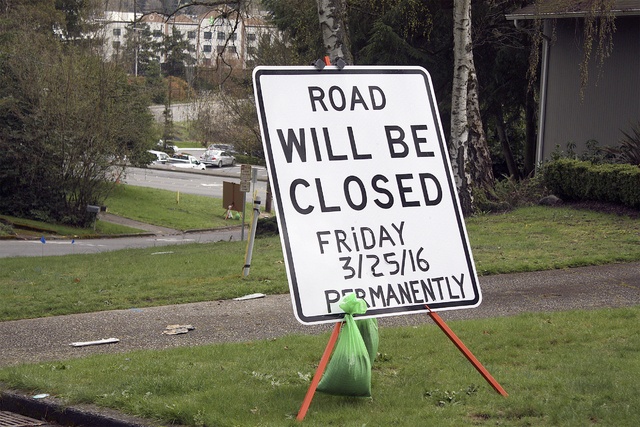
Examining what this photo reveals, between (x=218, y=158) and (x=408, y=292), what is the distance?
232ft

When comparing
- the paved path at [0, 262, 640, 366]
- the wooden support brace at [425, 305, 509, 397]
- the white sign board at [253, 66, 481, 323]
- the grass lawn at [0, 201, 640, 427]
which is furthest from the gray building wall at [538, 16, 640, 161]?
the wooden support brace at [425, 305, 509, 397]

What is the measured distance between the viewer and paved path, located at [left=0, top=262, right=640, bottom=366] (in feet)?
26.5

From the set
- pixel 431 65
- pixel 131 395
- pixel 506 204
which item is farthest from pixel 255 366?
pixel 431 65

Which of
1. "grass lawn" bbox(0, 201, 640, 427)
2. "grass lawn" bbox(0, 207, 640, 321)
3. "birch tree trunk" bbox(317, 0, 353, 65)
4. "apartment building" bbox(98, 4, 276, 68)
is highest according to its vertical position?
"apartment building" bbox(98, 4, 276, 68)

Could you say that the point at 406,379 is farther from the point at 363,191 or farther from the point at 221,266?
the point at 221,266

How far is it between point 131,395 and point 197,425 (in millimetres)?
826

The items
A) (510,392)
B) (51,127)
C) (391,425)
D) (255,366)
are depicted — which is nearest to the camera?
(391,425)

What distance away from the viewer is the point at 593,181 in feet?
55.9

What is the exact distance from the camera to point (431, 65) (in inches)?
987

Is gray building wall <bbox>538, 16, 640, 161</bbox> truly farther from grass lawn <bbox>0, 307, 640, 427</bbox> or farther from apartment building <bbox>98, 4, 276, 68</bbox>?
grass lawn <bbox>0, 307, 640, 427</bbox>

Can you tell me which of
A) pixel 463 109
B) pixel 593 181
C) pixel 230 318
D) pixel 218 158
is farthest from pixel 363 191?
pixel 218 158

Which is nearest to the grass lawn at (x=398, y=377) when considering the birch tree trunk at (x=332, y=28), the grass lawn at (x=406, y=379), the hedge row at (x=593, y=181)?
the grass lawn at (x=406, y=379)

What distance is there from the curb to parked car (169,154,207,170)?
65.2 m

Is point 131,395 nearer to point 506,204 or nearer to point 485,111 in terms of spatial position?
point 506,204
